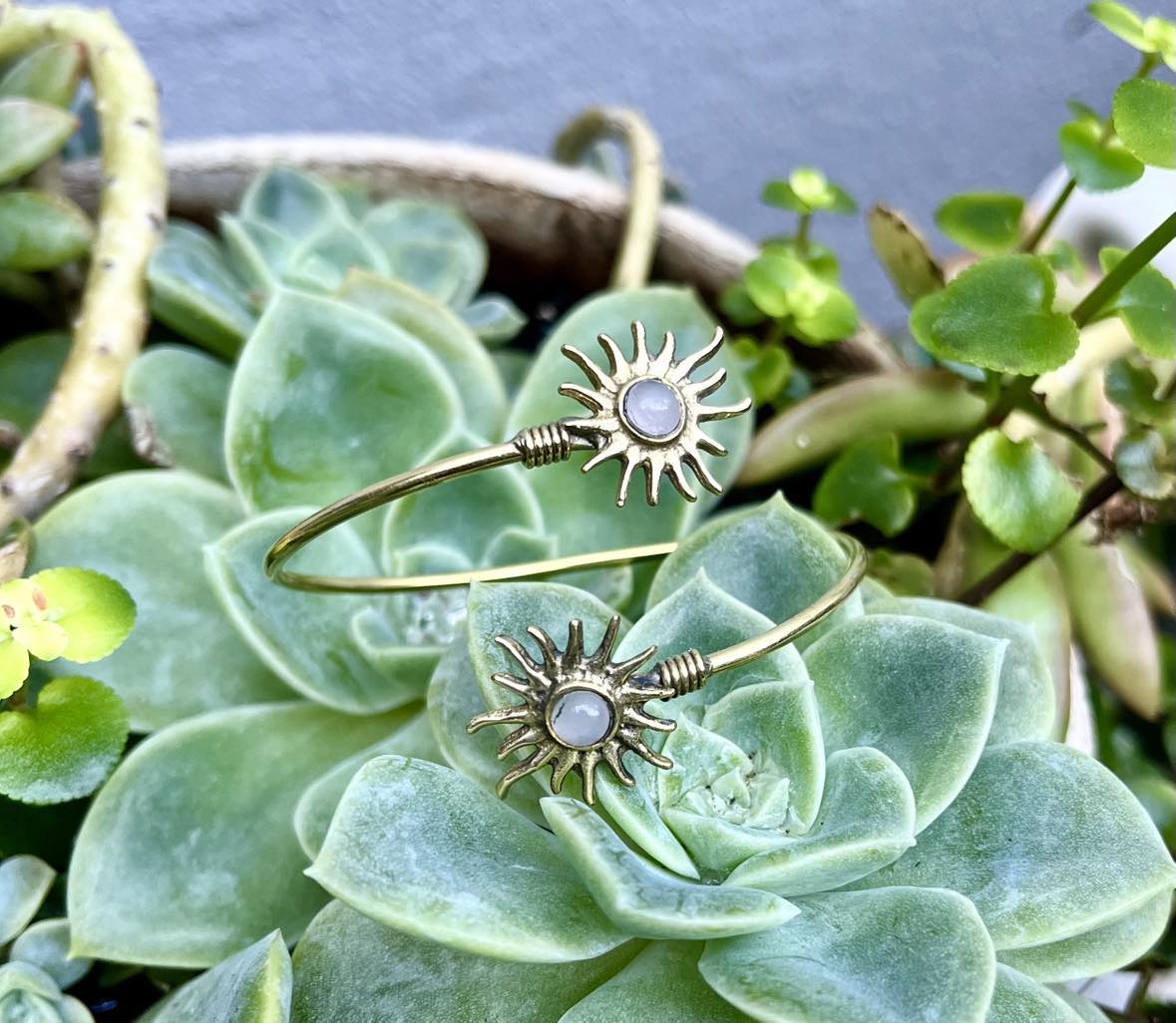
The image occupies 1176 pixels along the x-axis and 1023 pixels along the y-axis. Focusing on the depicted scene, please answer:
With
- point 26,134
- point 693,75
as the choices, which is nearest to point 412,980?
point 26,134

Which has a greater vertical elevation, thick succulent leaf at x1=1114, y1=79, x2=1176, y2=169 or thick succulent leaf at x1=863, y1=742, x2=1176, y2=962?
thick succulent leaf at x1=1114, y1=79, x2=1176, y2=169

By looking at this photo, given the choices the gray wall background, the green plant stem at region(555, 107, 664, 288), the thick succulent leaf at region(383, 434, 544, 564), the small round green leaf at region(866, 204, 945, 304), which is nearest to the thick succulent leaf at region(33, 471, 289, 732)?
the thick succulent leaf at region(383, 434, 544, 564)

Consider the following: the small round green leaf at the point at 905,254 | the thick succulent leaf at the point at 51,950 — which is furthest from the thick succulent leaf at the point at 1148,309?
the thick succulent leaf at the point at 51,950

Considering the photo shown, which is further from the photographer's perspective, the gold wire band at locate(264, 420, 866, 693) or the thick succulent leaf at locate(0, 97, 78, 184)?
the thick succulent leaf at locate(0, 97, 78, 184)

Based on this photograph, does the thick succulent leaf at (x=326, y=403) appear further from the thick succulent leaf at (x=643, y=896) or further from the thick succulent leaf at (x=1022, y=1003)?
the thick succulent leaf at (x=1022, y=1003)

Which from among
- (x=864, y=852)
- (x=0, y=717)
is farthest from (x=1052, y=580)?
(x=0, y=717)

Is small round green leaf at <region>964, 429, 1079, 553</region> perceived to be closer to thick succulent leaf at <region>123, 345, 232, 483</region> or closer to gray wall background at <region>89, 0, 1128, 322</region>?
thick succulent leaf at <region>123, 345, 232, 483</region>
